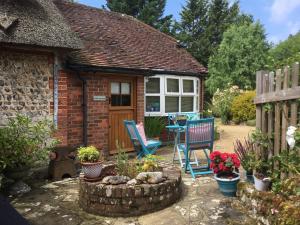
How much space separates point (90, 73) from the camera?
834 centimetres

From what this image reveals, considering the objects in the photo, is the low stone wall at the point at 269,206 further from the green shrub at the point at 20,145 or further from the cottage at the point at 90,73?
the cottage at the point at 90,73

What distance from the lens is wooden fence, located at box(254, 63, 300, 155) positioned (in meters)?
3.76

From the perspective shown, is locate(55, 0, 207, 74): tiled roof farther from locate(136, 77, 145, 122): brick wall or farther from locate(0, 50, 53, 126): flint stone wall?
locate(0, 50, 53, 126): flint stone wall

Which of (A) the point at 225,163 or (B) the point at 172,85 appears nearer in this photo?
(A) the point at 225,163

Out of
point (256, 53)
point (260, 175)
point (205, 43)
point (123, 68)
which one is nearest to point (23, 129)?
point (123, 68)

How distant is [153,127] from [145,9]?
20431 millimetres

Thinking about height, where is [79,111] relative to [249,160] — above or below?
above

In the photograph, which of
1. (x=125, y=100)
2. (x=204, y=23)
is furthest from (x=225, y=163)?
(x=204, y=23)

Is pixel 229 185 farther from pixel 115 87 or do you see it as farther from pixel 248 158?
pixel 115 87

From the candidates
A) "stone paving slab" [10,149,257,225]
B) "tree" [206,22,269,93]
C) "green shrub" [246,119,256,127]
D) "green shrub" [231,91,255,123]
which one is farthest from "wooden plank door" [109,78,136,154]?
"tree" [206,22,269,93]

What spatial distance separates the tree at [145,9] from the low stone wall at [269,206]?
25.6m

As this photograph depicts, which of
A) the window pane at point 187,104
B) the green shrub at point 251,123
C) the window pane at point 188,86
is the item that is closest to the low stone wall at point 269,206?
the window pane at point 187,104

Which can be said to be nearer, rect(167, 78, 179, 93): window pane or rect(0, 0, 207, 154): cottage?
rect(0, 0, 207, 154): cottage

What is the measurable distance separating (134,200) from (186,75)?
771 centimetres
